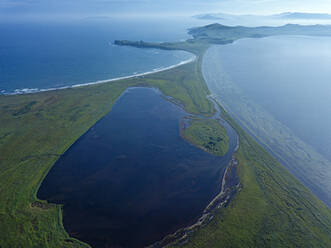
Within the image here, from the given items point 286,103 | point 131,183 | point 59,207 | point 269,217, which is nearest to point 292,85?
point 286,103

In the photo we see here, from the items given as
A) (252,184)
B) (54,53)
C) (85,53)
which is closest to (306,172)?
(252,184)

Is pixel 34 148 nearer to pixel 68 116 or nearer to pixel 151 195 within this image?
pixel 68 116

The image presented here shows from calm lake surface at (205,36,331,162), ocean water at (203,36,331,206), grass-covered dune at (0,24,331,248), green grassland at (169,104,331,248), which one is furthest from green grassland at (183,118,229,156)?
calm lake surface at (205,36,331,162)

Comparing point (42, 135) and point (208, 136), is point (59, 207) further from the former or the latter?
point (208, 136)

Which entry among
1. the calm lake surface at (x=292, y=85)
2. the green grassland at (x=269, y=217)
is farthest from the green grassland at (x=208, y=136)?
the calm lake surface at (x=292, y=85)

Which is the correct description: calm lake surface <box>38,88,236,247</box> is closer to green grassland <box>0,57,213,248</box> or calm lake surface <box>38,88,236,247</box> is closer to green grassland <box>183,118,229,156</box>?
green grassland <box>183,118,229,156</box>

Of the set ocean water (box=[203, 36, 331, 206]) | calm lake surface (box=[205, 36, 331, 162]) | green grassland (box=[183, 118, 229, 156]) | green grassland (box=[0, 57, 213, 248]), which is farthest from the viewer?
calm lake surface (box=[205, 36, 331, 162])
